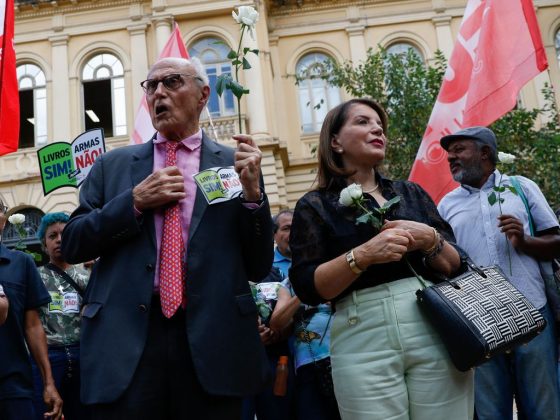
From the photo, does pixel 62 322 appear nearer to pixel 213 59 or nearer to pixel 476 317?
pixel 476 317

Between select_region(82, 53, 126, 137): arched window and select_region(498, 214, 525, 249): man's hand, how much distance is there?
1533cm

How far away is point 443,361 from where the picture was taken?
7.54ft

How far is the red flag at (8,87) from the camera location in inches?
199

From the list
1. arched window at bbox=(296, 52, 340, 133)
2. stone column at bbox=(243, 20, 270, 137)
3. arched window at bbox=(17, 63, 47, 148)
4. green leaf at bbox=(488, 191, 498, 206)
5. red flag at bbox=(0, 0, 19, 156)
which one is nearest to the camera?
green leaf at bbox=(488, 191, 498, 206)

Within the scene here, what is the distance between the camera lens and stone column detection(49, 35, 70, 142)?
17078 mm

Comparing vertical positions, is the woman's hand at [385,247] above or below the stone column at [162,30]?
below

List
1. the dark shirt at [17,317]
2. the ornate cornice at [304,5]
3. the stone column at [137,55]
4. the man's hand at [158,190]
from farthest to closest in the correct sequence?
1. the ornate cornice at [304,5]
2. the stone column at [137,55]
3. the dark shirt at [17,317]
4. the man's hand at [158,190]

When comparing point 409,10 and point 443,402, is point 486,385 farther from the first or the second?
point 409,10

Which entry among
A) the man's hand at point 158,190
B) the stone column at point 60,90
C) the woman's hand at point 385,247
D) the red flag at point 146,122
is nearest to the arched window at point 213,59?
the stone column at point 60,90

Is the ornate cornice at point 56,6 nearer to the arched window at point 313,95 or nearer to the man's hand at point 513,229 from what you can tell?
the arched window at point 313,95

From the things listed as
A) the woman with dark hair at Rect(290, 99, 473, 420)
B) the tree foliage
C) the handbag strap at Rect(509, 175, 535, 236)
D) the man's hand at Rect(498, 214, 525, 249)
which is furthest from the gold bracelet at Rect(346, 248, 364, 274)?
the tree foliage

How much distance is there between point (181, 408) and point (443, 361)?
99cm

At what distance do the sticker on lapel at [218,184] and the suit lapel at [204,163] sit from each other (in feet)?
0.38

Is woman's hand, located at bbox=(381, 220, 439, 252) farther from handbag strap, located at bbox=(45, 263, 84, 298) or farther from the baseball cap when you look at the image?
handbag strap, located at bbox=(45, 263, 84, 298)
